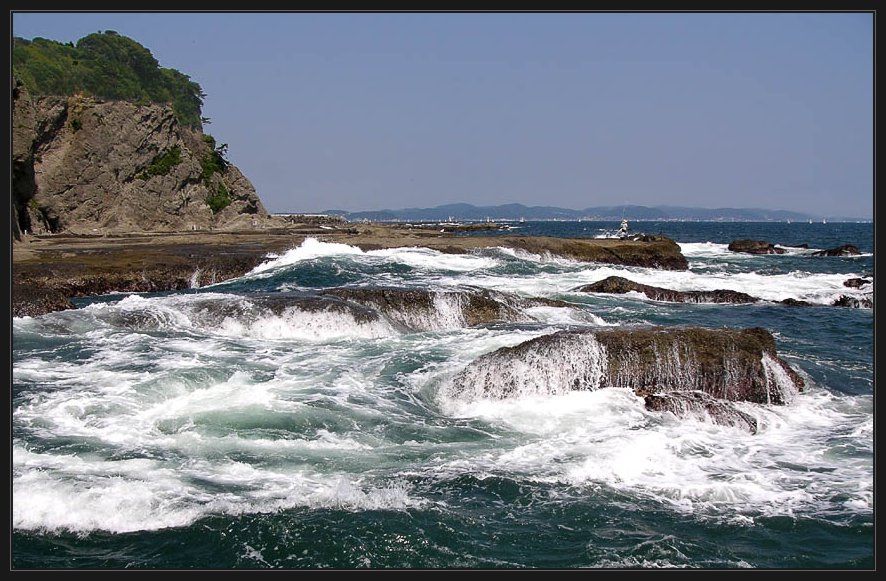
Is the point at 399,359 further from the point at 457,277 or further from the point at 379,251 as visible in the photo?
the point at 379,251

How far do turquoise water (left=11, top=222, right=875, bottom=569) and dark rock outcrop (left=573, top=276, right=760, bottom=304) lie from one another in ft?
23.4

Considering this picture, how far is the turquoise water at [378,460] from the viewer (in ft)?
22.1

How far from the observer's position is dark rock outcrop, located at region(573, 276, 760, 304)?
79.9ft

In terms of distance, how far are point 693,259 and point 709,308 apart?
2362 centimetres

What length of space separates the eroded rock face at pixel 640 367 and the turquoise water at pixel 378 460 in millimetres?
328

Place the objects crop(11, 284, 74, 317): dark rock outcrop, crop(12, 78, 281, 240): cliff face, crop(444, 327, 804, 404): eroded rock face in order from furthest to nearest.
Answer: crop(12, 78, 281, 240): cliff face < crop(11, 284, 74, 317): dark rock outcrop < crop(444, 327, 804, 404): eroded rock face

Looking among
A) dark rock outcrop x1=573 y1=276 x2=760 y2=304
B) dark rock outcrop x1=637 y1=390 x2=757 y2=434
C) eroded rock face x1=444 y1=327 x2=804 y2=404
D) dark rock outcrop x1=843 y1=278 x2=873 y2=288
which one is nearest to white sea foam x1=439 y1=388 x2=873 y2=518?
dark rock outcrop x1=637 y1=390 x2=757 y2=434

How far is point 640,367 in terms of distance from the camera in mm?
12000

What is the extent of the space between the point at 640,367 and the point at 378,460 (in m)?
5.19

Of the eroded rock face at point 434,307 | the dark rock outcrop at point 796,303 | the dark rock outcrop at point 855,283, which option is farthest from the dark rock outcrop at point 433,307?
the dark rock outcrop at point 855,283

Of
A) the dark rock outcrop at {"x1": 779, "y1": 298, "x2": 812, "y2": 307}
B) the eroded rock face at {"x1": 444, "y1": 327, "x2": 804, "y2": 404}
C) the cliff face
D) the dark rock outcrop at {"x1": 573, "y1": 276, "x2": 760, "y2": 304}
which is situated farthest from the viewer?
the cliff face

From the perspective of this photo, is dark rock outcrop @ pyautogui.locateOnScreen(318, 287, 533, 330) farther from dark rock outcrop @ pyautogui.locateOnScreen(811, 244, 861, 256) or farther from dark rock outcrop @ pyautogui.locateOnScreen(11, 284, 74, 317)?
dark rock outcrop @ pyautogui.locateOnScreen(811, 244, 861, 256)

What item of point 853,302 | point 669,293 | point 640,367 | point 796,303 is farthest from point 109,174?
point 640,367

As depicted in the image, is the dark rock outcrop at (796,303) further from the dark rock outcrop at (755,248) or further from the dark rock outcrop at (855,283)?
the dark rock outcrop at (755,248)
